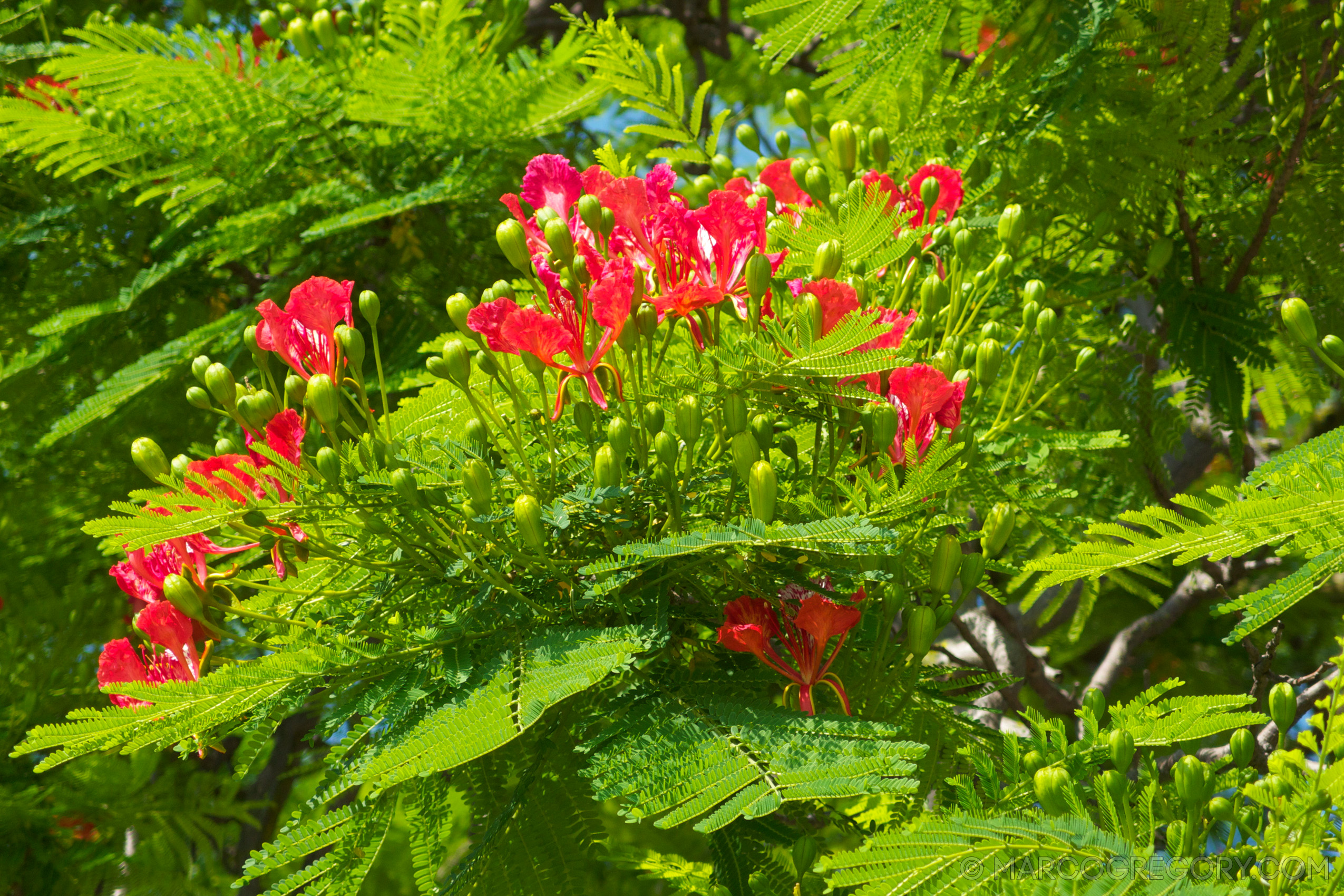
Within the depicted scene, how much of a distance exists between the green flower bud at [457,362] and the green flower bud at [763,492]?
0.35 meters

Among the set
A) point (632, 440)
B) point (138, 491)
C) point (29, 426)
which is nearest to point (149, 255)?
point (29, 426)

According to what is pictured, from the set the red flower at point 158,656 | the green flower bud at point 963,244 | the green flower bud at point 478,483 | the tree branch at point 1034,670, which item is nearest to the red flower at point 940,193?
the green flower bud at point 963,244

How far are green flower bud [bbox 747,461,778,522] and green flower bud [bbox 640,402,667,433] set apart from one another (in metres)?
0.14

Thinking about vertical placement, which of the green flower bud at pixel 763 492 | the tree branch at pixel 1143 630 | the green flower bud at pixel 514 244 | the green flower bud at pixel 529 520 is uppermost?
the green flower bud at pixel 514 244

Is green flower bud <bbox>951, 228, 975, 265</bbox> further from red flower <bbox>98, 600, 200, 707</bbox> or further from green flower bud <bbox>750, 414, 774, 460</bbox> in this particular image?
red flower <bbox>98, 600, 200, 707</bbox>

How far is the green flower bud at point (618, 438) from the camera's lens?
45.7 inches

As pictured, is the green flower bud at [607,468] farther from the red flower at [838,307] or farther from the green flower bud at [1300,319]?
the green flower bud at [1300,319]

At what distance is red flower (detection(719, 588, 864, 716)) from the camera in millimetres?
1202

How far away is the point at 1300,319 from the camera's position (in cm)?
129

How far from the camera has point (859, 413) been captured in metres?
1.26

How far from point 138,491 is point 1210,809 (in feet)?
4.11

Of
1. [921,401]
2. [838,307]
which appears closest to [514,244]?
[838,307]

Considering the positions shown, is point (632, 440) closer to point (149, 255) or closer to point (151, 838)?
point (149, 255)

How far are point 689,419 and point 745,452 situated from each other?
0.07 m
